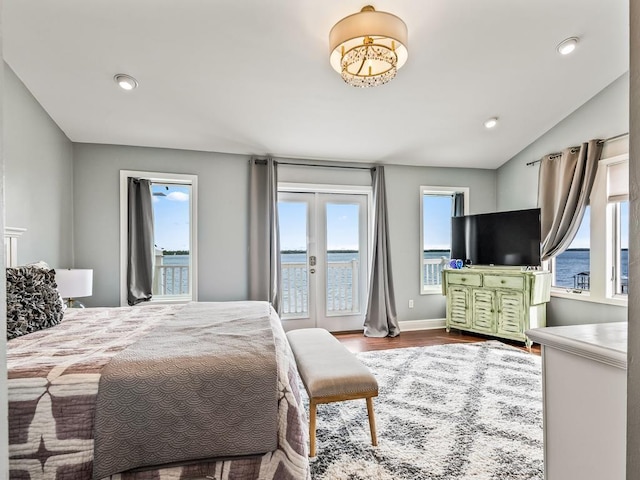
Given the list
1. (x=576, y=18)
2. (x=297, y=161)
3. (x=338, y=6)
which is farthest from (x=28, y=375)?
(x=576, y=18)

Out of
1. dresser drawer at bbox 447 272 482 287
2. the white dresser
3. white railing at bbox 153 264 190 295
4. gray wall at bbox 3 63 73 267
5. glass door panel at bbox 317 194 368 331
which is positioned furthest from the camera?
glass door panel at bbox 317 194 368 331

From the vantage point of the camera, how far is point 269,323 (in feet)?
6.68

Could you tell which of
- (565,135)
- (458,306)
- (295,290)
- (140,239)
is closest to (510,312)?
(458,306)

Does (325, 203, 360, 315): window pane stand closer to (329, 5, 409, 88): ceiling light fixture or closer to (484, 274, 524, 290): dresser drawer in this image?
(484, 274, 524, 290): dresser drawer

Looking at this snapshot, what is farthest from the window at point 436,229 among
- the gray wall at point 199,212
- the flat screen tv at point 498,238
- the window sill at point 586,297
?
the gray wall at point 199,212

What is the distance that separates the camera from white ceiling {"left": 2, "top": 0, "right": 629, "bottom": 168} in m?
2.34

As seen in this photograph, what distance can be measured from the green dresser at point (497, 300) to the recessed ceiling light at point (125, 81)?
4138 mm

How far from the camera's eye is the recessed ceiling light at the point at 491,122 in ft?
12.5

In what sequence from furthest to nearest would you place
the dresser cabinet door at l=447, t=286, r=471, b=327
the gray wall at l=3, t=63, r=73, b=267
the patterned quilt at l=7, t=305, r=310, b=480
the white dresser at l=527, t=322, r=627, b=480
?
1. the dresser cabinet door at l=447, t=286, r=471, b=327
2. the gray wall at l=3, t=63, r=73, b=267
3. the patterned quilt at l=7, t=305, r=310, b=480
4. the white dresser at l=527, t=322, r=627, b=480

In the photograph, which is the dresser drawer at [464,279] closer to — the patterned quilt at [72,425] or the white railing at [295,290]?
the white railing at [295,290]

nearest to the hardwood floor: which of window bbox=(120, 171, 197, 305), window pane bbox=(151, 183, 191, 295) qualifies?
window bbox=(120, 171, 197, 305)

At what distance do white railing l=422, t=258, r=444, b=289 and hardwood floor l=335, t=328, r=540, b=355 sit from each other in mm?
687

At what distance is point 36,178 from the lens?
3.02 metres

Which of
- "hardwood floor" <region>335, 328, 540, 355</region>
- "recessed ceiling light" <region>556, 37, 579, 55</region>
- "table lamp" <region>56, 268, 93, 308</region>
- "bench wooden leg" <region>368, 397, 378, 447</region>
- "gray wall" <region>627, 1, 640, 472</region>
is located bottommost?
"hardwood floor" <region>335, 328, 540, 355</region>
